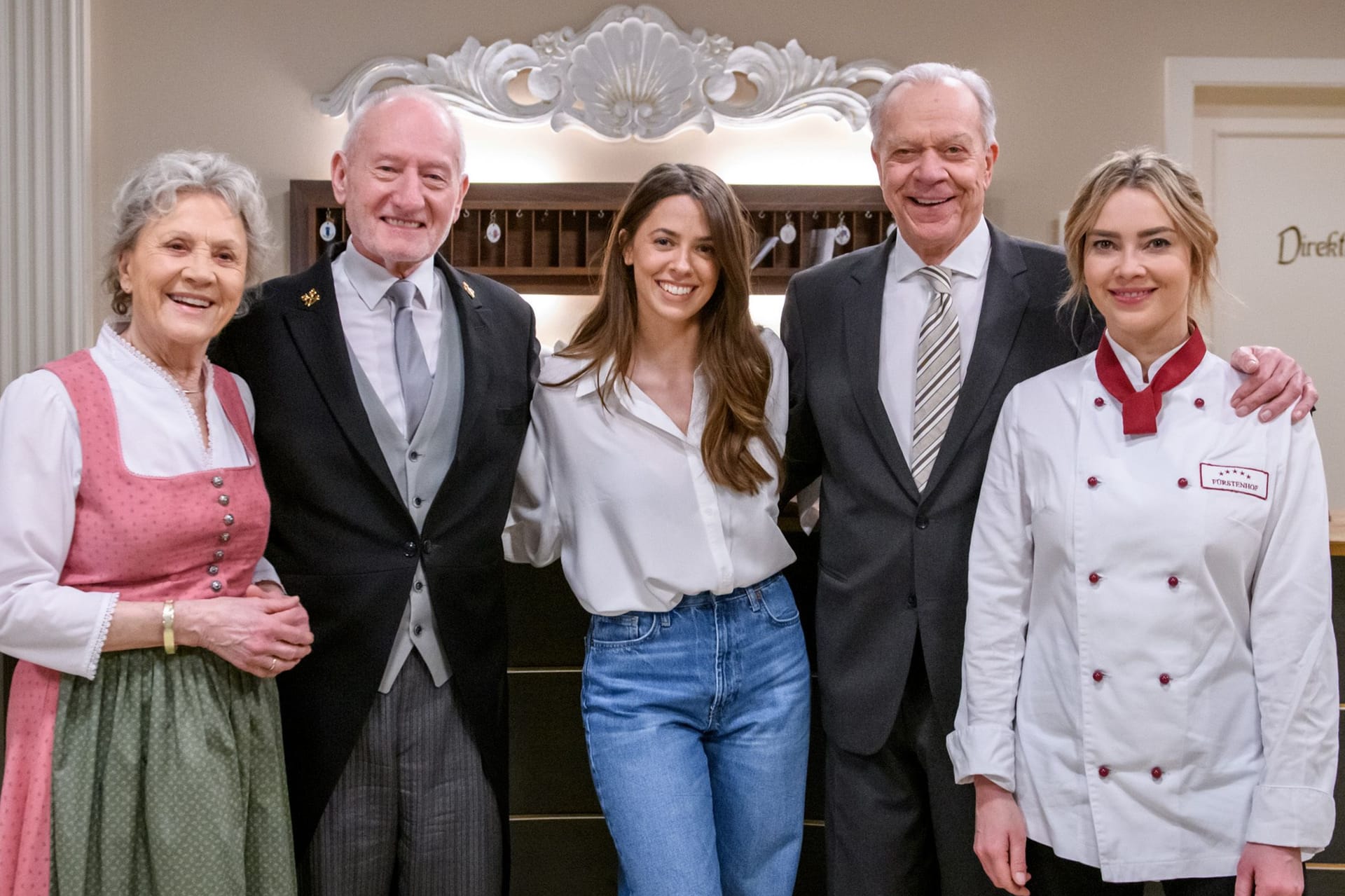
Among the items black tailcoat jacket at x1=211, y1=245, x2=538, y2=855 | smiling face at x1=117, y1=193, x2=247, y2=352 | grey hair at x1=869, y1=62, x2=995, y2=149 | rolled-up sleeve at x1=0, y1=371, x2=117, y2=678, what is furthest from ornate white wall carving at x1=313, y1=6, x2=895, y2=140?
rolled-up sleeve at x1=0, y1=371, x2=117, y2=678

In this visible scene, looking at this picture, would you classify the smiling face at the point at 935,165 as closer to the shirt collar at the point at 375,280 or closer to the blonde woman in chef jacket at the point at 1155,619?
the blonde woman in chef jacket at the point at 1155,619

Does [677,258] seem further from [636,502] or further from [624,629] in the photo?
[624,629]

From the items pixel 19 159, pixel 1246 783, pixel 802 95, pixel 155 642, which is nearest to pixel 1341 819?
pixel 1246 783

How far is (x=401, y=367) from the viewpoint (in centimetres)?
186

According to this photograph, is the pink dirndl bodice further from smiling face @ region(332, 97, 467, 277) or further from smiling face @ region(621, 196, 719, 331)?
smiling face @ region(621, 196, 719, 331)

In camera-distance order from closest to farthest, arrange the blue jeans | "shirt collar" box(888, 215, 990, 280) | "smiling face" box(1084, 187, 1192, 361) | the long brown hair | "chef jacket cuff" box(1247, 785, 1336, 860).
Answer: "chef jacket cuff" box(1247, 785, 1336, 860)
"smiling face" box(1084, 187, 1192, 361)
the blue jeans
the long brown hair
"shirt collar" box(888, 215, 990, 280)

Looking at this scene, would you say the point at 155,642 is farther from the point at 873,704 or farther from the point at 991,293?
the point at 991,293

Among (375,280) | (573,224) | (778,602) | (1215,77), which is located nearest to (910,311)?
(778,602)

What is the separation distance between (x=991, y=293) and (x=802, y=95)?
9.76 ft

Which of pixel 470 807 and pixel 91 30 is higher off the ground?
pixel 91 30

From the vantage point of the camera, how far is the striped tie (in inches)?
73.0

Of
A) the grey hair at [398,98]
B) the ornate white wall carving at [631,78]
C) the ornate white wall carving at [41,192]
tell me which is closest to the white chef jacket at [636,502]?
the grey hair at [398,98]

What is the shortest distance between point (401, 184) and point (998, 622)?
3.88ft

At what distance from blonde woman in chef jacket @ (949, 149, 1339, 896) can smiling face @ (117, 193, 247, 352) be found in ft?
3.87
